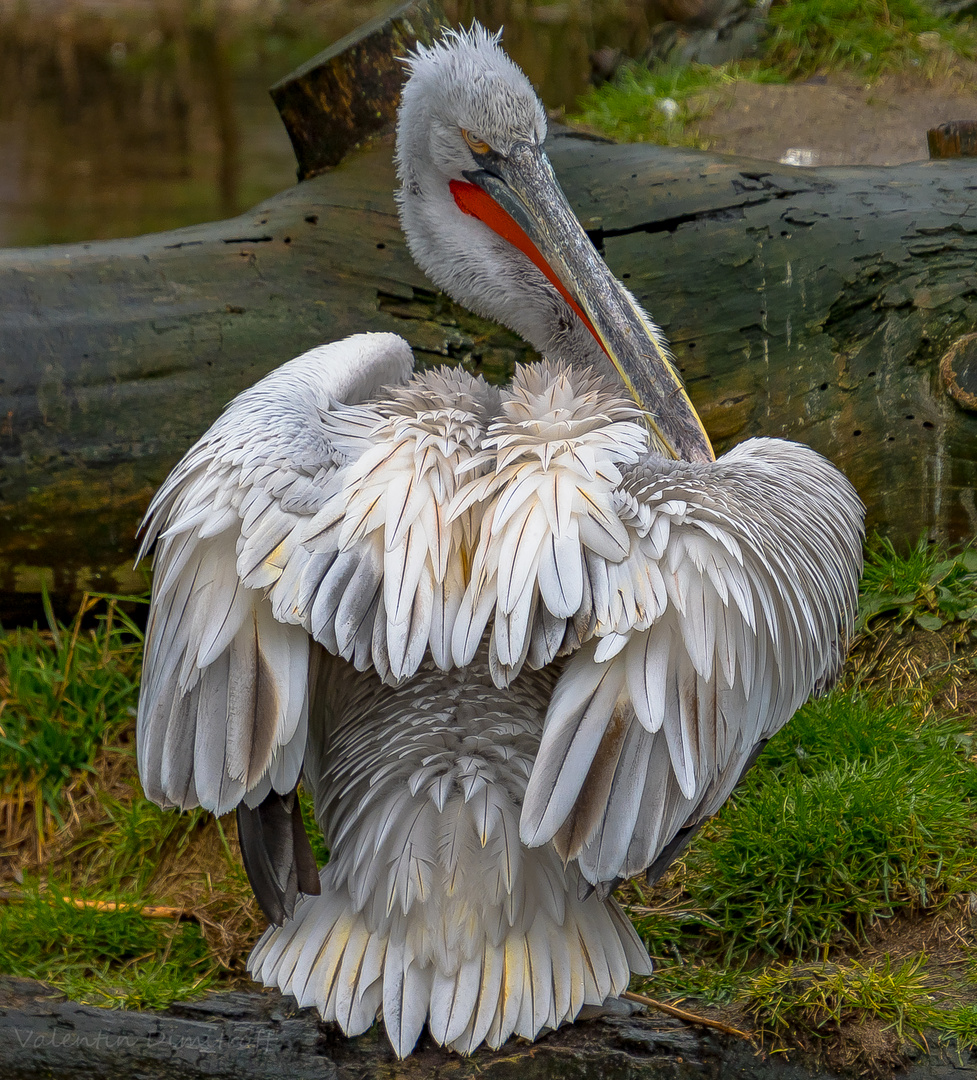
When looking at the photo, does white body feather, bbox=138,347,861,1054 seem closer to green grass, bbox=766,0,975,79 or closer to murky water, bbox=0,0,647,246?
green grass, bbox=766,0,975,79

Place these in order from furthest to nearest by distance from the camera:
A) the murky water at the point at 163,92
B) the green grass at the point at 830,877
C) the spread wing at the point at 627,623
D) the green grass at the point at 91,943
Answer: the murky water at the point at 163,92 → the green grass at the point at 91,943 → the green grass at the point at 830,877 → the spread wing at the point at 627,623

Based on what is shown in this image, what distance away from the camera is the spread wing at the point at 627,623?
1.70 m

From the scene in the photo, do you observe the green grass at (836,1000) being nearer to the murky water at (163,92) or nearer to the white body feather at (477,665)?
the white body feather at (477,665)

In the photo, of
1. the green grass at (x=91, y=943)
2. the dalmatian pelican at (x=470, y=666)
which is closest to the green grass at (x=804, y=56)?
the dalmatian pelican at (x=470, y=666)

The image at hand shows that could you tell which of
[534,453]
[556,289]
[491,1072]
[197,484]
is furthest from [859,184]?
[491,1072]

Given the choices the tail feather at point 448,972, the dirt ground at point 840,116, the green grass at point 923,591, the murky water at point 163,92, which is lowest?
the tail feather at point 448,972

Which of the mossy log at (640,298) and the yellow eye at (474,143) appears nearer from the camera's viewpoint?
the yellow eye at (474,143)

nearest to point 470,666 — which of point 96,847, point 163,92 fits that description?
point 96,847

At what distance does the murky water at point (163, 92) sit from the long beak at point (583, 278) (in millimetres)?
4334

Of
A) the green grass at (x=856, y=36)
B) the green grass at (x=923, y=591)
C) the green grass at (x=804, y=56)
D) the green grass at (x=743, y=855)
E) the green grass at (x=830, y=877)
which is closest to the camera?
the green grass at (x=830, y=877)

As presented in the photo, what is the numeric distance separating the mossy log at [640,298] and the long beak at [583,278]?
60cm

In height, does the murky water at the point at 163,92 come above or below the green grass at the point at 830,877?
above

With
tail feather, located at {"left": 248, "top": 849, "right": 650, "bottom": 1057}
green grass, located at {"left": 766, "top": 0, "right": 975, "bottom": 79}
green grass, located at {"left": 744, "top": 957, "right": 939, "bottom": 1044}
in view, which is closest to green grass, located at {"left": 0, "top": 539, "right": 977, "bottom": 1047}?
green grass, located at {"left": 744, "top": 957, "right": 939, "bottom": 1044}

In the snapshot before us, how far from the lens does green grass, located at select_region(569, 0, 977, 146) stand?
4.84m
